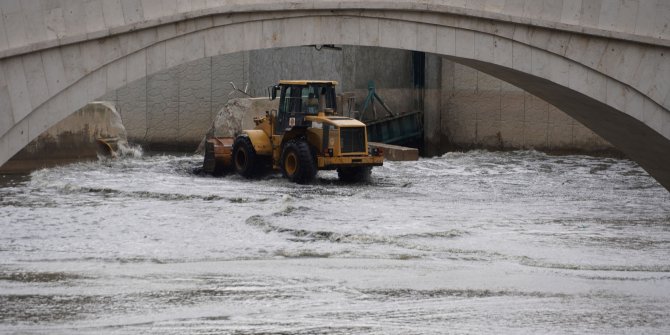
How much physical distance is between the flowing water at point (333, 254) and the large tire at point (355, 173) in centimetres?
33

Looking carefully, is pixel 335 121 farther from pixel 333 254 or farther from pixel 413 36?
pixel 413 36

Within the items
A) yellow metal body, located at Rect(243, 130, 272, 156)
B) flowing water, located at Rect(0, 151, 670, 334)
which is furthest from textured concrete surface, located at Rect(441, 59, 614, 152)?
yellow metal body, located at Rect(243, 130, 272, 156)

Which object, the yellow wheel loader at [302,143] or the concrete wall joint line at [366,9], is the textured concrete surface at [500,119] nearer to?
the yellow wheel loader at [302,143]

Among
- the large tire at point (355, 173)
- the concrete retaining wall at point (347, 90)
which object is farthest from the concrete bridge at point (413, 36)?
the concrete retaining wall at point (347, 90)

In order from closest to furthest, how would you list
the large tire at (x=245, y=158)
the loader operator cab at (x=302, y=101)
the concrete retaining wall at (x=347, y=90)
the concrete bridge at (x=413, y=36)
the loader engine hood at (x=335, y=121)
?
the concrete bridge at (x=413, y=36) < the loader engine hood at (x=335, y=121) < the loader operator cab at (x=302, y=101) < the large tire at (x=245, y=158) < the concrete retaining wall at (x=347, y=90)

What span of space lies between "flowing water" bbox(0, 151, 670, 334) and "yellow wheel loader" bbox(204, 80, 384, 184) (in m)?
0.57

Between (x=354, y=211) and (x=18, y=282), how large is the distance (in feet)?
32.5

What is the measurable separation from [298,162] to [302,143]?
1.57 feet

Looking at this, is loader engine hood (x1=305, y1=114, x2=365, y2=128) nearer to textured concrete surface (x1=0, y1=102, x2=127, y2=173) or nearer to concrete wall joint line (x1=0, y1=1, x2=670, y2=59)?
textured concrete surface (x1=0, y1=102, x2=127, y2=173)

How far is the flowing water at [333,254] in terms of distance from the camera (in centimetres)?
1459

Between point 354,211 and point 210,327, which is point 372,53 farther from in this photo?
point 210,327

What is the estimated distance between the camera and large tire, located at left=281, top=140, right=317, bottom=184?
30953 mm

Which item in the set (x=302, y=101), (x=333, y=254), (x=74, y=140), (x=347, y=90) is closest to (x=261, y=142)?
(x=302, y=101)

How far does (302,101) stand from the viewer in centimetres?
3189
